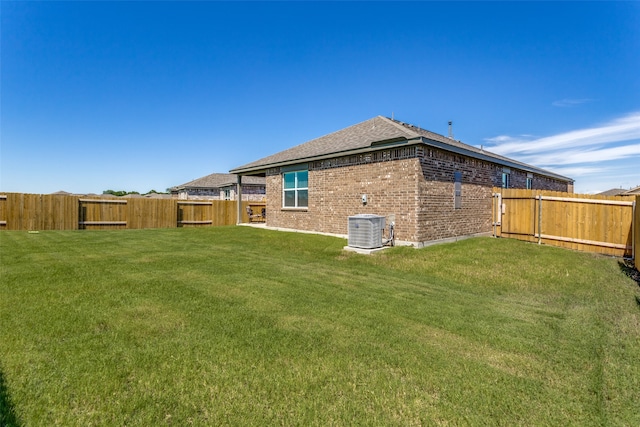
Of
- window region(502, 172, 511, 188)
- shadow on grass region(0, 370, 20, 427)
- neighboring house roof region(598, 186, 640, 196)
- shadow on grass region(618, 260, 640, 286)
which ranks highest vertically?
neighboring house roof region(598, 186, 640, 196)

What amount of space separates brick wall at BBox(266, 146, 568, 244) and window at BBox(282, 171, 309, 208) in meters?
0.37

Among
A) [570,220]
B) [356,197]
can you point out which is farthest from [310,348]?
[570,220]

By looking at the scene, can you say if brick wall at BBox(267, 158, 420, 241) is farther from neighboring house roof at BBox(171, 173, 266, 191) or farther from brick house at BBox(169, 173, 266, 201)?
neighboring house roof at BBox(171, 173, 266, 191)

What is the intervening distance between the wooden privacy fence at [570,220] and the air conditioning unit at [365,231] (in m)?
6.18

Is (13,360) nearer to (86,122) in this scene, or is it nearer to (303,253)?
(303,253)

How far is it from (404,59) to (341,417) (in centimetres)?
1547

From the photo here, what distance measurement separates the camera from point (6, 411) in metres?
2.11

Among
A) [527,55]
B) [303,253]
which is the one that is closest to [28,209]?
[303,253]

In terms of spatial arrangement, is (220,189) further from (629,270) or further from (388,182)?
(629,270)

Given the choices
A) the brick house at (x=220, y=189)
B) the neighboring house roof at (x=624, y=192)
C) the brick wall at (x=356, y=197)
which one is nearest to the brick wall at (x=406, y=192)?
the brick wall at (x=356, y=197)

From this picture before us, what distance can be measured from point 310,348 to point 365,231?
6708mm

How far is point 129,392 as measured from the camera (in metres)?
2.39

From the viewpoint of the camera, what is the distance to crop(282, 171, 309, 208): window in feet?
47.2

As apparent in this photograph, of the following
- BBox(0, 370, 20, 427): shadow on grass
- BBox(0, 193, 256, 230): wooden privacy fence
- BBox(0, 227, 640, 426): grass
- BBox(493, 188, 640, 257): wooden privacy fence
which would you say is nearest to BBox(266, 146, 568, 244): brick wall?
BBox(493, 188, 640, 257): wooden privacy fence
